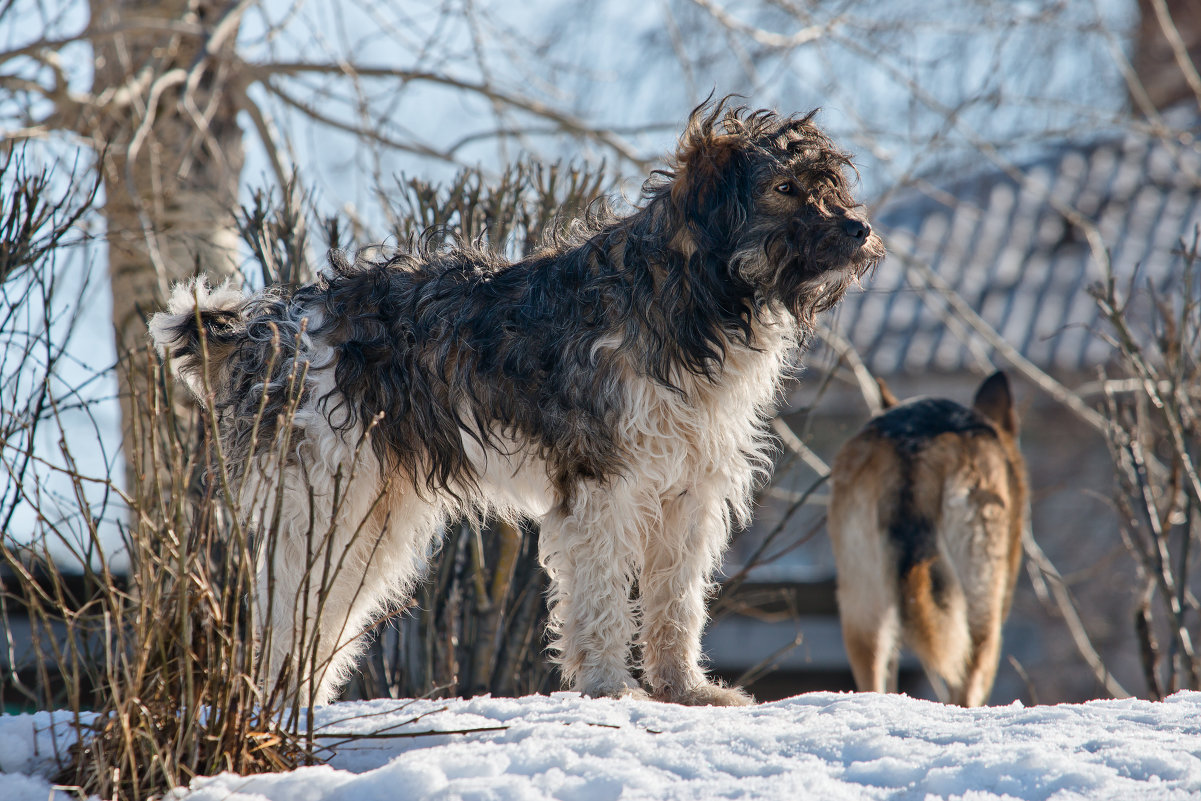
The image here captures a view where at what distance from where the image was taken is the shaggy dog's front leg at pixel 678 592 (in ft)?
12.1

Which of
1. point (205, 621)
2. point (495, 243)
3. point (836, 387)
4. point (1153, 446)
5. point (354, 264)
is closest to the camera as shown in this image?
Result: point (205, 621)

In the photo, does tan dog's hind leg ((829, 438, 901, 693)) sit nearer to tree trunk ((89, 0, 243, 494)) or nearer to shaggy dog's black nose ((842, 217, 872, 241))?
shaggy dog's black nose ((842, 217, 872, 241))

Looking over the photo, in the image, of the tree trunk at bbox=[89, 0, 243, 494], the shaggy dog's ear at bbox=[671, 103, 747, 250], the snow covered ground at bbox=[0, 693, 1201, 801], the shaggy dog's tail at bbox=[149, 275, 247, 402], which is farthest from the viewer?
the tree trunk at bbox=[89, 0, 243, 494]

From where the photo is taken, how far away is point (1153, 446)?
19.6ft

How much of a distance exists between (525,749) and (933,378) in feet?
33.3

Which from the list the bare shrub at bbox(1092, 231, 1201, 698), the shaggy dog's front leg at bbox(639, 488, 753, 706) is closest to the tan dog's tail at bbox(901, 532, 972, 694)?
the bare shrub at bbox(1092, 231, 1201, 698)

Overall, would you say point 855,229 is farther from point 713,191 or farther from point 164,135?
point 164,135

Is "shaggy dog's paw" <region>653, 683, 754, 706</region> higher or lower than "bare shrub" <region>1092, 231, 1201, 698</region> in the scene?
lower

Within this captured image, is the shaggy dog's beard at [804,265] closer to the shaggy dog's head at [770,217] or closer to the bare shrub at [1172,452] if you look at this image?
the shaggy dog's head at [770,217]

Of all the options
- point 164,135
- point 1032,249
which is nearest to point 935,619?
point 164,135

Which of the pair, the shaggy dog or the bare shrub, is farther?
the bare shrub

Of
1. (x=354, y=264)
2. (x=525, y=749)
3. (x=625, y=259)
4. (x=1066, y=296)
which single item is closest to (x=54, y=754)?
(x=525, y=749)

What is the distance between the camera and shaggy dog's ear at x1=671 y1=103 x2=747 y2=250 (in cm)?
337

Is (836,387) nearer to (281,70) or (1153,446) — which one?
(1153,446)
